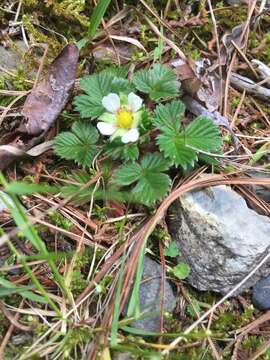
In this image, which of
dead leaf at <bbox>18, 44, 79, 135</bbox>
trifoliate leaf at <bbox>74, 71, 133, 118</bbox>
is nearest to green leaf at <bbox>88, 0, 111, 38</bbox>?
dead leaf at <bbox>18, 44, 79, 135</bbox>

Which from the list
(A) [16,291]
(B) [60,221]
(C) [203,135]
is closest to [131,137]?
(C) [203,135]

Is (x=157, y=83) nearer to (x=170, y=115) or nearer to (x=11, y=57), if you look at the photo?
(x=170, y=115)

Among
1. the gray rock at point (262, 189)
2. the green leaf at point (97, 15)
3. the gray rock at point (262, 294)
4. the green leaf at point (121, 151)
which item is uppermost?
the green leaf at point (97, 15)

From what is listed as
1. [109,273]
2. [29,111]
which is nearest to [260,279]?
[109,273]

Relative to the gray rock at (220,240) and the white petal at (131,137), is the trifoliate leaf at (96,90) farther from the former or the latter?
the gray rock at (220,240)

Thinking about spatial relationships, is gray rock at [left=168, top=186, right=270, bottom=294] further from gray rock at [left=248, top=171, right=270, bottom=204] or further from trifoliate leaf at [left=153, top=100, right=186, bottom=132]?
trifoliate leaf at [left=153, top=100, right=186, bottom=132]

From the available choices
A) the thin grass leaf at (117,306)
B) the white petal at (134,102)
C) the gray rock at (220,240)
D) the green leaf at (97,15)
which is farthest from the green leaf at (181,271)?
the green leaf at (97,15)
